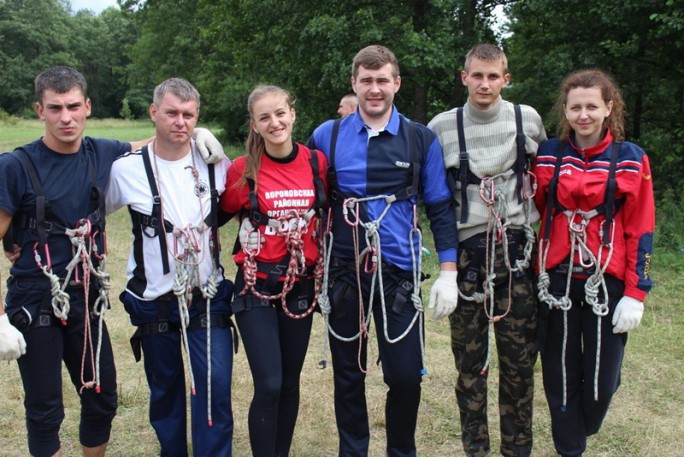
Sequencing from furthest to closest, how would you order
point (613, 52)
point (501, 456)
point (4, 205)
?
point (613, 52) < point (501, 456) < point (4, 205)

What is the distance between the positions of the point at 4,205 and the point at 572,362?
3122 mm

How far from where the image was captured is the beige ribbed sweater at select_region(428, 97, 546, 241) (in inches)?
144

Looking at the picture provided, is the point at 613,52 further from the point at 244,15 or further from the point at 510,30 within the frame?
the point at 244,15

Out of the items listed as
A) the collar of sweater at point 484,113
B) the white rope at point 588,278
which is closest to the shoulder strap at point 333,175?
the collar of sweater at point 484,113

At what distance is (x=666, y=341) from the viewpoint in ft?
19.9

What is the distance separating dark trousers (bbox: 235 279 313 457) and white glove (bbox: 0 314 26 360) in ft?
3.52

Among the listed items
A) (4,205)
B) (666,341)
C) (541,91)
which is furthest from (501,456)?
(541,91)

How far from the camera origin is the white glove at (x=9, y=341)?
323cm

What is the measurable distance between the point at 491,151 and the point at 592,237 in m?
0.71

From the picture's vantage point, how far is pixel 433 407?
4.99 metres

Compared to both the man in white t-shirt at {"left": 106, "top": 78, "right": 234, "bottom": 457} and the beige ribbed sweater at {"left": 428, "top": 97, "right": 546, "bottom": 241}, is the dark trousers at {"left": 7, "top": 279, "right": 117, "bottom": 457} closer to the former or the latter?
the man in white t-shirt at {"left": 106, "top": 78, "right": 234, "bottom": 457}

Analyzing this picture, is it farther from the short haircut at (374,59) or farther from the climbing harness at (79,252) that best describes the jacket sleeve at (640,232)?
the climbing harness at (79,252)

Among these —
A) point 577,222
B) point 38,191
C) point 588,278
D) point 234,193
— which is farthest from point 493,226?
point 38,191

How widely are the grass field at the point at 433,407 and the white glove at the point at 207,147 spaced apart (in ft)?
6.52
